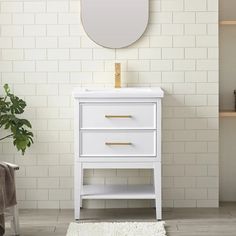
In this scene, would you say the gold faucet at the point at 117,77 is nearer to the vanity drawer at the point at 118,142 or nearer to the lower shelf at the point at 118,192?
the vanity drawer at the point at 118,142

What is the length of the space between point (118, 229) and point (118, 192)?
1.67 feet

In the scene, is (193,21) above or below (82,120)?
above

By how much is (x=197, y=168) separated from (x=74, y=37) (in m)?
1.46

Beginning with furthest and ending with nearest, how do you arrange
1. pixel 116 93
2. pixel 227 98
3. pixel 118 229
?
pixel 227 98 → pixel 116 93 → pixel 118 229

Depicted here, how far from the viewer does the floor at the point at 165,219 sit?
4831mm

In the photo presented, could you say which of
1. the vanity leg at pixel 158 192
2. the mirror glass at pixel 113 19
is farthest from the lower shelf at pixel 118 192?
the mirror glass at pixel 113 19

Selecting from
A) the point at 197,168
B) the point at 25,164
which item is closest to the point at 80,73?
the point at 25,164

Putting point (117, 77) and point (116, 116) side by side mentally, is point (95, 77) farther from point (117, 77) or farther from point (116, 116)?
point (116, 116)

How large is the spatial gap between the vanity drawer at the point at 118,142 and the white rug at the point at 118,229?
20.5 inches

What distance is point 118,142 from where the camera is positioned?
511 cm

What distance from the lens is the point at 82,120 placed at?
16.8ft

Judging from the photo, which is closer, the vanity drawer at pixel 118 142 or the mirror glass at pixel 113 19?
the vanity drawer at pixel 118 142

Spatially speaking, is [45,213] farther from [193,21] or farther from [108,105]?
[193,21]

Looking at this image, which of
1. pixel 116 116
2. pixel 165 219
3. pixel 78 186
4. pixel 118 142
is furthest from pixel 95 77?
pixel 165 219
